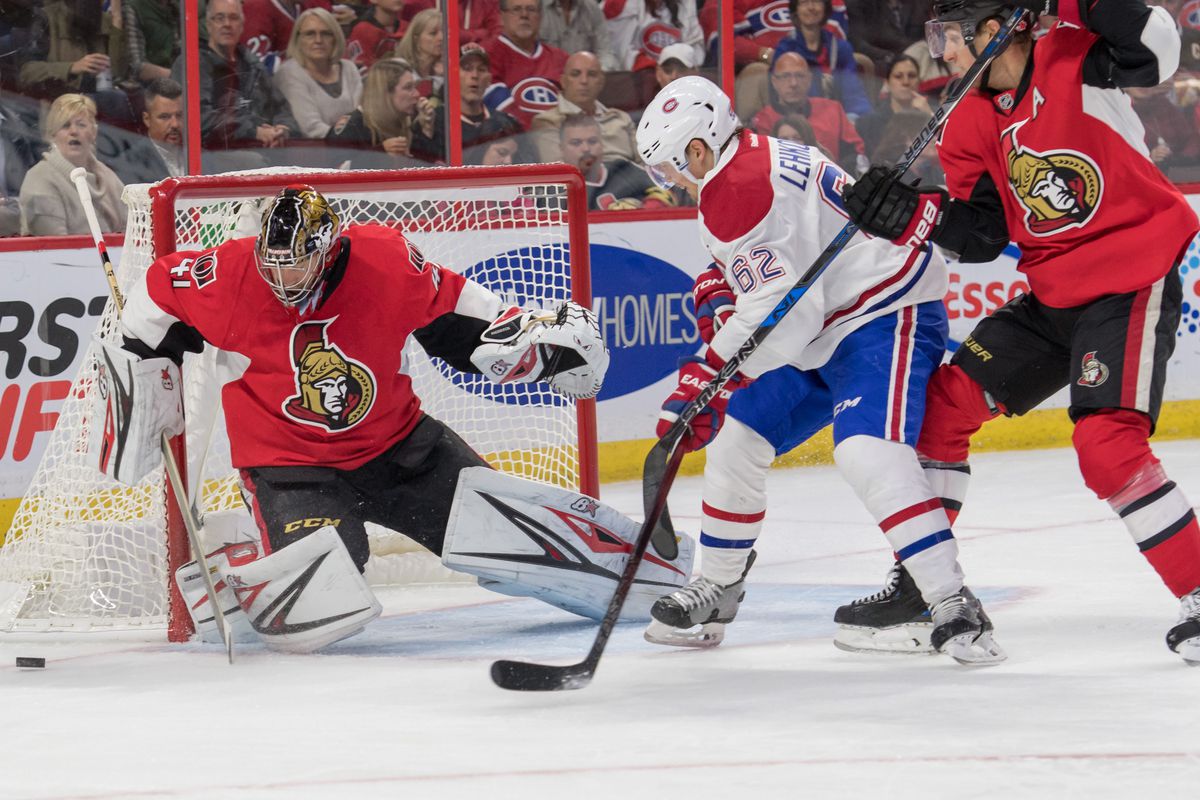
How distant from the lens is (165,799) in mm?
2170

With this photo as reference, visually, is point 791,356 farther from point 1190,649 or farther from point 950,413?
point 1190,649

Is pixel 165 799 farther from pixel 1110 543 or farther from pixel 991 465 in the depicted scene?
pixel 991 465

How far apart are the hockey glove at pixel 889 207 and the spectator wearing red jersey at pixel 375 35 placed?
9.20ft

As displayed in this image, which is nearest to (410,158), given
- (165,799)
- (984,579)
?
(984,579)

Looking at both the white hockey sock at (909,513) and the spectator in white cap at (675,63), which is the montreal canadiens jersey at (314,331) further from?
the spectator in white cap at (675,63)

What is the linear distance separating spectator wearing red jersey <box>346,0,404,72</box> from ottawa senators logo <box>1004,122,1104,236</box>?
2.87 metres

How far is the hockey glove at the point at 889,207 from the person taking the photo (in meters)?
2.78

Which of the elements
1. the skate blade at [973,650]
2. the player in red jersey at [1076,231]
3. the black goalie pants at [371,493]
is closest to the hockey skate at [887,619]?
the skate blade at [973,650]

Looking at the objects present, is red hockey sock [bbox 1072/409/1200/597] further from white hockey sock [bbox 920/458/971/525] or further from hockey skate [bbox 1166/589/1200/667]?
white hockey sock [bbox 920/458/971/525]

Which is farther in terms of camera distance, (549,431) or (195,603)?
(549,431)

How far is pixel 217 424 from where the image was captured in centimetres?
382

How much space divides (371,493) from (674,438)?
72 centimetres

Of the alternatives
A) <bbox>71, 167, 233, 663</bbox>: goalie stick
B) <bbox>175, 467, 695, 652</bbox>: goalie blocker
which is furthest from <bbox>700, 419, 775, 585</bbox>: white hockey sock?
<bbox>71, 167, 233, 663</bbox>: goalie stick

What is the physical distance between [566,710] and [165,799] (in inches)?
26.1
